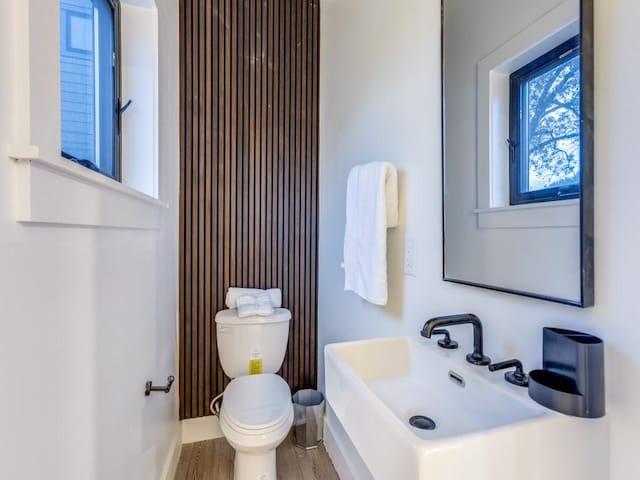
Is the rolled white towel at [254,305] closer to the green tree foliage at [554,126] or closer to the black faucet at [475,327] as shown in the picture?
the black faucet at [475,327]

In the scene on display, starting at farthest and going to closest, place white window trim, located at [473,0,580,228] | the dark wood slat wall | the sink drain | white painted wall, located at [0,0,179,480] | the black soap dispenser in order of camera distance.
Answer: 1. the dark wood slat wall
2. the sink drain
3. white window trim, located at [473,0,580,228]
4. the black soap dispenser
5. white painted wall, located at [0,0,179,480]

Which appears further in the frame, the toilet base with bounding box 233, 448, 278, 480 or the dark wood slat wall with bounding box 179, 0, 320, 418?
the dark wood slat wall with bounding box 179, 0, 320, 418

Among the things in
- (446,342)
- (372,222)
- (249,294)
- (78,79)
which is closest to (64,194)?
(78,79)

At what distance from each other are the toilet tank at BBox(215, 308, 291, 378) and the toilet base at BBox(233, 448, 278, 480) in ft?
1.53

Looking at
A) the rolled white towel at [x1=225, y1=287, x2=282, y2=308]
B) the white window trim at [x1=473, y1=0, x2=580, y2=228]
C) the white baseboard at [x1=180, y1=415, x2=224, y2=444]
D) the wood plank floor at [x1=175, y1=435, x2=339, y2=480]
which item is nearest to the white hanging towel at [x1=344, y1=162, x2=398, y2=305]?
the white window trim at [x1=473, y1=0, x2=580, y2=228]

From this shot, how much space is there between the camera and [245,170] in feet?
7.08

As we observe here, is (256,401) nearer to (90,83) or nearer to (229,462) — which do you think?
(229,462)

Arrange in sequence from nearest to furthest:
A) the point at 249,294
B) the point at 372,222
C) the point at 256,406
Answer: the point at 372,222, the point at 256,406, the point at 249,294

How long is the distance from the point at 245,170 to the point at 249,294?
2.68 feet

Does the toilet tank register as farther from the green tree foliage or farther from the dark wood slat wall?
the green tree foliage

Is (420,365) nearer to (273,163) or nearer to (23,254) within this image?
(23,254)

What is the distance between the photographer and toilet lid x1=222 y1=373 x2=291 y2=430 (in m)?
1.49

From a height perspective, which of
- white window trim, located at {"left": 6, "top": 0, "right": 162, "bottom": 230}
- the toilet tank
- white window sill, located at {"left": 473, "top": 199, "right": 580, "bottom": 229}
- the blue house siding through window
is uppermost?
the blue house siding through window

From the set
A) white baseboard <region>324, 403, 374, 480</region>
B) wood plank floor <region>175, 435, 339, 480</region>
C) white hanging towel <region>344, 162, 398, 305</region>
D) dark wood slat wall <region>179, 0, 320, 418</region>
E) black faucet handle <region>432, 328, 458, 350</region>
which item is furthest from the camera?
dark wood slat wall <region>179, 0, 320, 418</region>
